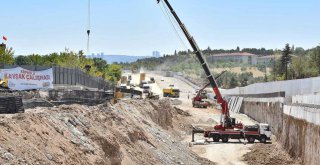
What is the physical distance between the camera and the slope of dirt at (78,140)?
19062 millimetres

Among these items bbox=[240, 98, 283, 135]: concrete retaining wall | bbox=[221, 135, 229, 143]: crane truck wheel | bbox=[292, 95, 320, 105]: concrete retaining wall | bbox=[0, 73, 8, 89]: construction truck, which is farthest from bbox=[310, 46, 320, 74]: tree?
bbox=[0, 73, 8, 89]: construction truck

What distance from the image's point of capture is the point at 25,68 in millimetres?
35969

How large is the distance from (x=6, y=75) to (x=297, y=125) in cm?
2159

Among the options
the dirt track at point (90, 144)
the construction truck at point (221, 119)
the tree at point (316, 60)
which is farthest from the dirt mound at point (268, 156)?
the tree at point (316, 60)

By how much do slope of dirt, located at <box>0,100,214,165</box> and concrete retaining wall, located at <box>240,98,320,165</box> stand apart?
7271 mm

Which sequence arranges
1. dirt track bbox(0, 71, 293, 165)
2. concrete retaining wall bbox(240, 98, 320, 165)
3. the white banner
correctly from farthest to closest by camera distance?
the white banner → concrete retaining wall bbox(240, 98, 320, 165) → dirt track bbox(0, 71, 293, 165)

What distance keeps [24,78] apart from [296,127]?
2068 centimetres

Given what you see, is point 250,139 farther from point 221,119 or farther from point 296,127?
point 296,127

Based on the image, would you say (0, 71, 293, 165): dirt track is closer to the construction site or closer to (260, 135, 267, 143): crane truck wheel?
the construction site

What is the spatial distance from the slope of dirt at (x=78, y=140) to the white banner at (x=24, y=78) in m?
4.33

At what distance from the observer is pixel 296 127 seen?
42188 millimetres

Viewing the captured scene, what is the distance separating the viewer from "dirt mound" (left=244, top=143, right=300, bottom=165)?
4132 centimetres

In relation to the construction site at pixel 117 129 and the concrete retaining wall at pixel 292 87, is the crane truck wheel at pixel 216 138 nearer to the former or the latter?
the construction site at pixel 117 129

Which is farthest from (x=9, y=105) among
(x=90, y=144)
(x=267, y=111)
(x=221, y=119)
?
(x=267, y=111)
